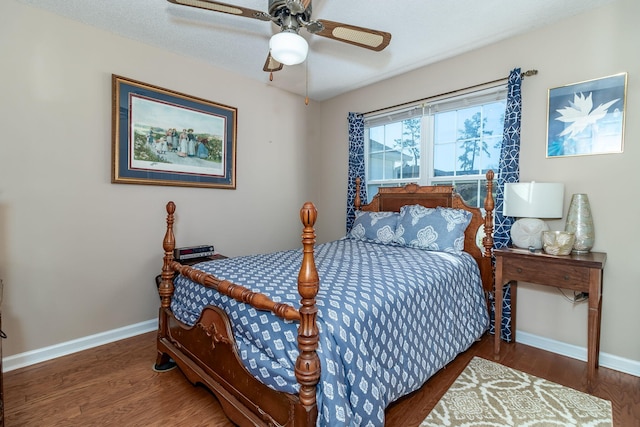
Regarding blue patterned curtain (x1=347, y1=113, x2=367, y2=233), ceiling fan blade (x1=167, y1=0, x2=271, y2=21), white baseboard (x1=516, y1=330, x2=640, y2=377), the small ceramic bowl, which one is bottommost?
white baseboard (x1=516, y1=330, x2=640, y2=377)

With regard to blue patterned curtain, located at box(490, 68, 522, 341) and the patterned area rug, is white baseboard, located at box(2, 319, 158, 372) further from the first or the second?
blue patterned curtain, located at box(490, 68, 522, 341)

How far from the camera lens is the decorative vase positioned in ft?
7.02

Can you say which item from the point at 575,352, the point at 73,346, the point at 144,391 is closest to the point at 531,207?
Result: the point at 575,352

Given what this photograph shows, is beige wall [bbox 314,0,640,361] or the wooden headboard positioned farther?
the wooden headboard

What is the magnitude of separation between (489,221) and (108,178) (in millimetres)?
3255

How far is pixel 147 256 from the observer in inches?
109

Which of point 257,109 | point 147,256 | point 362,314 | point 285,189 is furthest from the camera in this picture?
point 285,189

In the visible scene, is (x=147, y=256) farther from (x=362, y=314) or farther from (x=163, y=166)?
(x=362, y=314)

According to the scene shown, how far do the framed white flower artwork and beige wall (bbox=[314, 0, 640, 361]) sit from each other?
0.05 m

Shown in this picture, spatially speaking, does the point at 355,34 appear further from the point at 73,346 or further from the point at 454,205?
the point at 73,346

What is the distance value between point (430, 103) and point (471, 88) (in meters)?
0.41

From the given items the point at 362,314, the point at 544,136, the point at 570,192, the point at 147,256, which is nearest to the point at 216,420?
the point at 362,314

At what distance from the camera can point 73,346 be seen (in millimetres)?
2363

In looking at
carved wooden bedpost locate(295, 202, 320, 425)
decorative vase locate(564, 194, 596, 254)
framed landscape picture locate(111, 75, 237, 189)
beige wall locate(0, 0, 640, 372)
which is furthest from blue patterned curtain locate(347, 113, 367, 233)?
carved wooden bedpost locate(295, 202, 320, 425)
